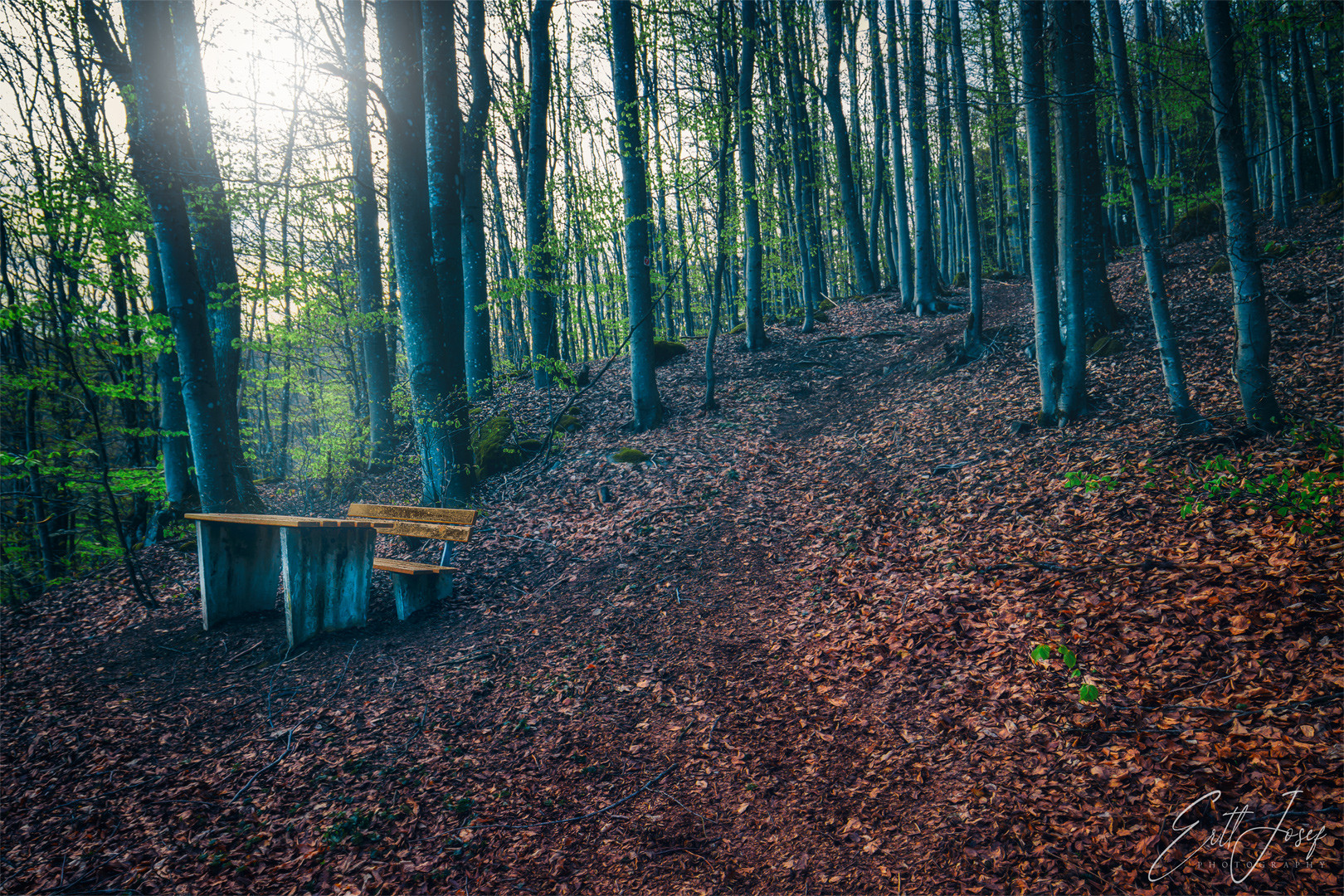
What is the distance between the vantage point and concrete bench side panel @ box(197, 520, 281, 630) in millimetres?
5398

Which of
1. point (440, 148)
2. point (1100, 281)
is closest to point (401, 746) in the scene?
point (440, 148)

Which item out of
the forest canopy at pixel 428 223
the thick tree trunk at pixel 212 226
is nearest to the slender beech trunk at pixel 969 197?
the forest canopy at pixel 428 223

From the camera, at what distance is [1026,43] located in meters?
6.75

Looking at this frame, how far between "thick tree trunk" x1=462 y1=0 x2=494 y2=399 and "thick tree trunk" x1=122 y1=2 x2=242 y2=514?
4.15 m

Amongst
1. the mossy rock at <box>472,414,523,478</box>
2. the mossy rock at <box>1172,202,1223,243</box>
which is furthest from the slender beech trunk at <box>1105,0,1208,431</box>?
the mossy rock at <box>1172,202,1223,243</box>

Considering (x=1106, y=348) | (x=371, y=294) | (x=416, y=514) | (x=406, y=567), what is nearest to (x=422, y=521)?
(x=416, y=514)

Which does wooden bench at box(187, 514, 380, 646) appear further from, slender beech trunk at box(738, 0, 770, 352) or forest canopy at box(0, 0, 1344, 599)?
slender beech trunk at box(738, 0, 770, 352)

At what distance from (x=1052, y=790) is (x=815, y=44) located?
2223cm

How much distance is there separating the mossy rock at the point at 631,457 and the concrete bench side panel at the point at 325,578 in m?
4.06

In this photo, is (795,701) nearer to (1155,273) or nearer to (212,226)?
(1155,273)

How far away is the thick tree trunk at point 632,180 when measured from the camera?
354 inches

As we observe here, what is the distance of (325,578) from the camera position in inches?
197
